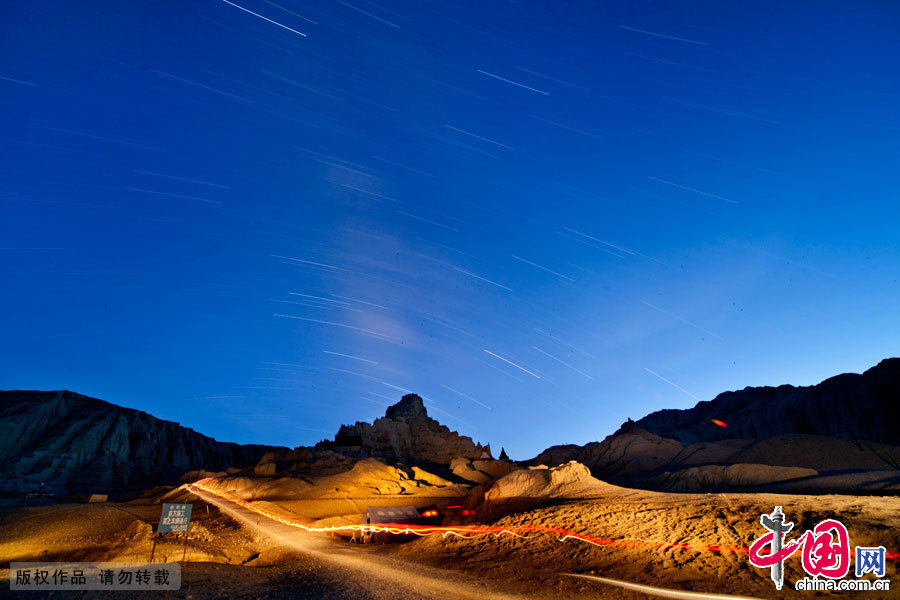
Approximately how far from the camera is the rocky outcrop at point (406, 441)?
83562 millimetres

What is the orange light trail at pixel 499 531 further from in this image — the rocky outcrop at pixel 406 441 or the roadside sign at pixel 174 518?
the rocky outcrop at pixel 406 441

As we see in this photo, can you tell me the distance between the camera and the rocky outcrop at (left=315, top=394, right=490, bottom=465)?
8356cm

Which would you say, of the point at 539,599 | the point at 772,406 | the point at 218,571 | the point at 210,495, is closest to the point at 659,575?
the point at 539,599

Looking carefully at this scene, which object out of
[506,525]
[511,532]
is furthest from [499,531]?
[511,532]

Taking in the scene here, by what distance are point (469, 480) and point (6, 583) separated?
5107 cm

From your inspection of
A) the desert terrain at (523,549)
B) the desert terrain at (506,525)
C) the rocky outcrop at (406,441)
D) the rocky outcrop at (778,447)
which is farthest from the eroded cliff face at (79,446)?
the rocky outcrop at (778,447)

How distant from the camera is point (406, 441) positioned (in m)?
90.4

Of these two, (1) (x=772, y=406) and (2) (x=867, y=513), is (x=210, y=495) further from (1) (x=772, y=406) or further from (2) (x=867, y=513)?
(1) (x=772, y=406)

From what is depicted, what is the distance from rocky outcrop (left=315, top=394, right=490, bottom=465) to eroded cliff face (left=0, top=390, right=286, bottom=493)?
3033cm

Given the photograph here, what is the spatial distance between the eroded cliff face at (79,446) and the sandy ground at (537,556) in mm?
57263

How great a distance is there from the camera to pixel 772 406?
282 ft

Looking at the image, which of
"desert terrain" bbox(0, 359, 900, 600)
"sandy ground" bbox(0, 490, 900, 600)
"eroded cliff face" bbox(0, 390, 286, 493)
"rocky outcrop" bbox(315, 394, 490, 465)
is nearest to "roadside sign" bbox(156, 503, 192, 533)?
"desert terrain" bbox(0, 359, 900, 600)

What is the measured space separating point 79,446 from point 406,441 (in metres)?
54.4

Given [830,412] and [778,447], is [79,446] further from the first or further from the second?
[830,412]
